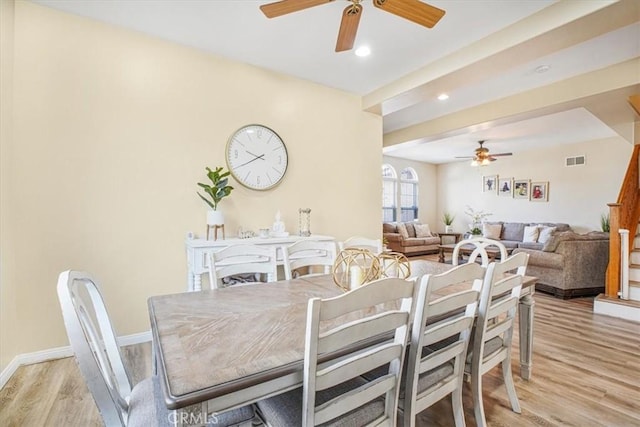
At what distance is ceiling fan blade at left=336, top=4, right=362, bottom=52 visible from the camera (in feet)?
6.59

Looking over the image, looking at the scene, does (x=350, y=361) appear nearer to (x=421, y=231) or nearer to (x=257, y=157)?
(x=257, y=157)

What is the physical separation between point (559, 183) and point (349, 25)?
770 cm

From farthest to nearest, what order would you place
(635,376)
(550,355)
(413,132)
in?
(413,132) < (550,355) < (635,376)

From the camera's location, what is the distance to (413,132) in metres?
5.64

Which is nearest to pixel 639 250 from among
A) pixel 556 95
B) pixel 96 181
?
pixel 556 95

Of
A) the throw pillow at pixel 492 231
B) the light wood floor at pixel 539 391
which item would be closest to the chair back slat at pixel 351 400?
the light wood floor at pixel 539 391

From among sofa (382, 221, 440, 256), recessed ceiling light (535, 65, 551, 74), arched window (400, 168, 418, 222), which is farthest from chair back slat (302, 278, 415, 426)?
arched window (400, 168, 418, 222)

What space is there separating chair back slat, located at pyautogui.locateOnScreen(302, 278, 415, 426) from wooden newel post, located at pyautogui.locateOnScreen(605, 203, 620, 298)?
4150 mm

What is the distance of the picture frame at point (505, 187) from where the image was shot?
8414 mm

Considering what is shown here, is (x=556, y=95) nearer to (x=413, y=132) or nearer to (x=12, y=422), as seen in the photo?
(x=413, y=132)

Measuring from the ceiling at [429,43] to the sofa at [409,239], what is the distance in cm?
429

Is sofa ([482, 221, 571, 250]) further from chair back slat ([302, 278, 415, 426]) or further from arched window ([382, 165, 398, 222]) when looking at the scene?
chair back slat ([302, 278, 415, 426])

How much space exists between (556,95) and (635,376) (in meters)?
3.00

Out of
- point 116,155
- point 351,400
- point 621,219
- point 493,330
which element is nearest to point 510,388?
point 493,330
